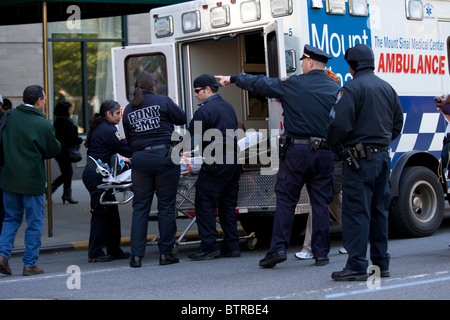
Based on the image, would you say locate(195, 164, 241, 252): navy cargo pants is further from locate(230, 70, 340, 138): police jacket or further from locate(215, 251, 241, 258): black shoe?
locate(230, 70, 340, 138): police jacket

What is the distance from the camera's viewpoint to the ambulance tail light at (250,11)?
843 centimetres

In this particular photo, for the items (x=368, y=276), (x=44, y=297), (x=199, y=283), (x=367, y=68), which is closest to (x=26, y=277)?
(x=44, y=297)

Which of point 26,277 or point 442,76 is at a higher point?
point 442,76

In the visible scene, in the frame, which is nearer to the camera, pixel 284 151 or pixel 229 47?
pixel 284 151

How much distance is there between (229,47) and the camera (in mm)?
9953

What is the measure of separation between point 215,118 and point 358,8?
219 centimetres

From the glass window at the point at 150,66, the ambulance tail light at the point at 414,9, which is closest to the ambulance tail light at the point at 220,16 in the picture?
the glass window at the point at 150,66

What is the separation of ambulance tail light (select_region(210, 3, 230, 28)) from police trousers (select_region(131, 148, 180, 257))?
1.96 meters

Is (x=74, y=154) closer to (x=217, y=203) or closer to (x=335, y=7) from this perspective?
(x=217, y=203)

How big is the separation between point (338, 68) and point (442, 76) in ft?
5.83

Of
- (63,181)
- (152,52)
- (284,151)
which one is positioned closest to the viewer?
(284,151)

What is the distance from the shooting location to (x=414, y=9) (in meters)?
9.12

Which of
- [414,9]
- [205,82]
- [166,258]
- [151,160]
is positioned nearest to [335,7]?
[414,9]
